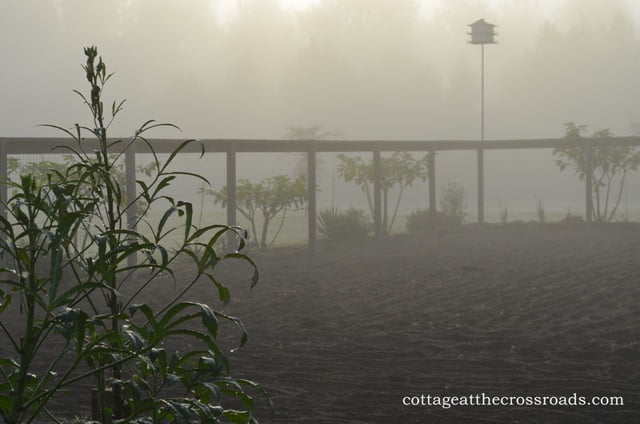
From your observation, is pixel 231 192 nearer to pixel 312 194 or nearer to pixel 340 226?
pixel 312 194

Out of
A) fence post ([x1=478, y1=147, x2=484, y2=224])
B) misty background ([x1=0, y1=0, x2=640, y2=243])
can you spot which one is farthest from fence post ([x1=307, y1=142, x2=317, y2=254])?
misty background ([x1=0, y1=0, x2=640, y2=243])

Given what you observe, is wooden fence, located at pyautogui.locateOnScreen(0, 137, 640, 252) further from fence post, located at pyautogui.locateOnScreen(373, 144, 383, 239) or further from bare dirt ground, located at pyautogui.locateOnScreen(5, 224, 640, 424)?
bare dirt ground, located at pyautogui.locateOnScreen(5, 224, 640, 424)

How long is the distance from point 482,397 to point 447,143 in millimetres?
9624

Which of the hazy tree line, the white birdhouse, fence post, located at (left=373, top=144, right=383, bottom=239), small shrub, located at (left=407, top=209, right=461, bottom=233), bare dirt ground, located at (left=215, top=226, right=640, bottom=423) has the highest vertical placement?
the hazy tree line

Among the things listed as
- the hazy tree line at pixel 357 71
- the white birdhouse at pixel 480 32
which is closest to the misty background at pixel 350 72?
the hazy tree line at pixel 357 71

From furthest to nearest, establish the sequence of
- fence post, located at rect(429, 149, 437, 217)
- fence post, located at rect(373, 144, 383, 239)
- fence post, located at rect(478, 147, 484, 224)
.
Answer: fence post, located at rect(478, 147, 484, 224)
fence post, located at rect(429, 149, 437, 217)
fence post, located at rect(373, 144, 383, 239)

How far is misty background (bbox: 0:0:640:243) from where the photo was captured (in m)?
78.4

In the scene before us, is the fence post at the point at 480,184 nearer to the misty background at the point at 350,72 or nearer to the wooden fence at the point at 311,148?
the wooden fence at the point at 311,148

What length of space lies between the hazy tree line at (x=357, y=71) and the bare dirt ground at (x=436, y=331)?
63.8 meters

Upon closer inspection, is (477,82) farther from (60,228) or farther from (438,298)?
(60,228)

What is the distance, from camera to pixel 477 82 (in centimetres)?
8575

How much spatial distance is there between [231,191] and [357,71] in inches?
3074

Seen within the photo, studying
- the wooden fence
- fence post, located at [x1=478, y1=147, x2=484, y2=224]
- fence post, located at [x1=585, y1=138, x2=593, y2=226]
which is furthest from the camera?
fence post, located at [x1=478, y1=147, x2=484, y2=224]

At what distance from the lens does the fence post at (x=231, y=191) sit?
10.2 metres
